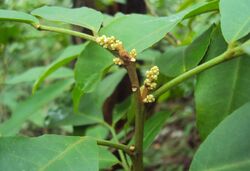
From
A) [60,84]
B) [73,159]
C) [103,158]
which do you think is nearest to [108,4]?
[60,84]

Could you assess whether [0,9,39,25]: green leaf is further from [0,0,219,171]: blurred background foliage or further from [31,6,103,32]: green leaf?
[0,0,219,171]: blurred background foliage

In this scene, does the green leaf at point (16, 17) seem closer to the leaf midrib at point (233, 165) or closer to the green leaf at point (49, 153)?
the green leaf at point (49, 153)

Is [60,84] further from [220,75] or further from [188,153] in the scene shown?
[188,153]

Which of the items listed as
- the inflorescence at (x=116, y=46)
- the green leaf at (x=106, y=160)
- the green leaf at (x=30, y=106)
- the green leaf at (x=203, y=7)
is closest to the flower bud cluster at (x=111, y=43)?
the inflorescence at (x=116, y=46)

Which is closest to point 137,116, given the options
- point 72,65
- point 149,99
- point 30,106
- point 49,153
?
point 149,99

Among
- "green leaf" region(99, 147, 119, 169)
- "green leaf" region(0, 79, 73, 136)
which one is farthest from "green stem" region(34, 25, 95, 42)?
"green leaf" region(0, 79, 73, 136)

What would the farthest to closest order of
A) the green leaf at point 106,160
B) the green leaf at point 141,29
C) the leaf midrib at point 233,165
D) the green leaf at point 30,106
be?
the green leaf at point 30,106, the green leaf at point 106,160, the green leaf at point 141,29, the leaf midrib at point 233,165
